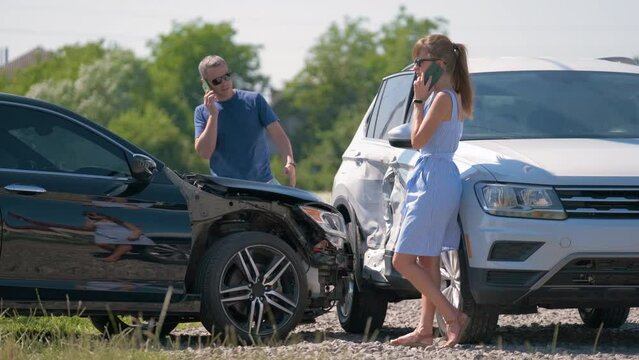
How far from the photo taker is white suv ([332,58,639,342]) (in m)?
8.67

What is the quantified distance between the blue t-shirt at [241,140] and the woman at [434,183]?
7.03 feet

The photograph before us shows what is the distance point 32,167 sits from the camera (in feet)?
30.0

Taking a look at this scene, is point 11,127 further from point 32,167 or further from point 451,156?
point 451,156

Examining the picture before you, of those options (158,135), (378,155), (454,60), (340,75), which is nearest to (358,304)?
(378,155)

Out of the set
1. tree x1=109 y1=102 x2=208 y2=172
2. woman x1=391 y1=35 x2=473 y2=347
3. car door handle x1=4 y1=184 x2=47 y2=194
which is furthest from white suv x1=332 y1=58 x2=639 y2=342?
tree x1=109 y1=102 x2=208 y2=172

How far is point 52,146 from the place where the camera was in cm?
934

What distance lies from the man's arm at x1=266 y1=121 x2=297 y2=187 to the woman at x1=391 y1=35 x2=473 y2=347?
2.05 metres

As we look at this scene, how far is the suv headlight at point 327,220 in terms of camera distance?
32.8ft

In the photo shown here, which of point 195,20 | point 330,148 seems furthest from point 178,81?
point 330,148

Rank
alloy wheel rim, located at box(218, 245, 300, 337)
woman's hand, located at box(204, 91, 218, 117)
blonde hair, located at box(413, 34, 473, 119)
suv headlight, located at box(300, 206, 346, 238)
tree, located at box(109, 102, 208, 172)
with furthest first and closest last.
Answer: tree, located at box(109, 102, 208, 172) < woman's hand, located at box(204, 91, 218, 117) < suv headlight, located at box(300, 206, 346, 238) < alloy wheel rim, located at box(218, 245, 300, 337) < blonde hair, located at box(413, 34, 473, 119)

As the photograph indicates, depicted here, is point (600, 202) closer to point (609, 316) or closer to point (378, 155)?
point (378, 155)

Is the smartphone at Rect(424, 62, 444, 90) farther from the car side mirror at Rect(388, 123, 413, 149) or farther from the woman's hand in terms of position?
the woman's hand

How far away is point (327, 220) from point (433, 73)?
1.52 meters

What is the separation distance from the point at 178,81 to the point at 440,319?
116092 mm
